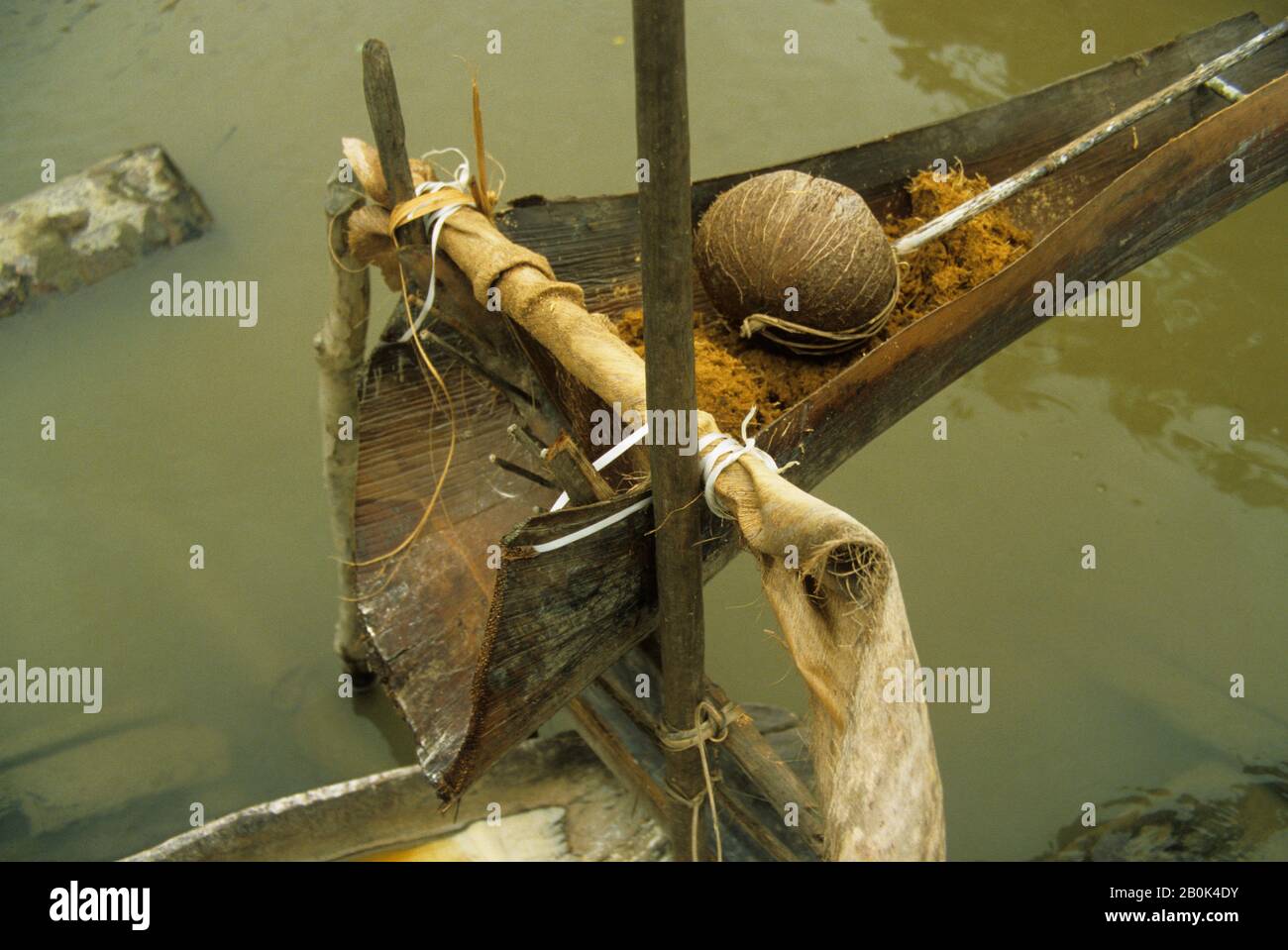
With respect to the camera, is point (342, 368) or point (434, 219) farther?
point (342, 368)

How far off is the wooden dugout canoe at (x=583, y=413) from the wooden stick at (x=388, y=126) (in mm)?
399

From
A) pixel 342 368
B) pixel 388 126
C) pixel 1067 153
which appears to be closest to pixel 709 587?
pixel 342 368

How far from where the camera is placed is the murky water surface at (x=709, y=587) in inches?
154

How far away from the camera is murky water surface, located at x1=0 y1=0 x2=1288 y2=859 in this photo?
3916 millimetres

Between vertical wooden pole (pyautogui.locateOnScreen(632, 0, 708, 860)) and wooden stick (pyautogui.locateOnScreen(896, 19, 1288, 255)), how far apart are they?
5.34ft

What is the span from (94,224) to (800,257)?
13.1 ft

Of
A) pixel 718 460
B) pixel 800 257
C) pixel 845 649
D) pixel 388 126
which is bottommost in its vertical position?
pixel 845 649

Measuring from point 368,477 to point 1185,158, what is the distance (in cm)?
255

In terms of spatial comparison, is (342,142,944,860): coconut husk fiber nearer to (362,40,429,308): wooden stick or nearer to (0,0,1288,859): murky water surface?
(362,40,429,308): wooden stick

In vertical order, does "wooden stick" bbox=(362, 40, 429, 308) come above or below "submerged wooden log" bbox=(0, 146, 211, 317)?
→ above

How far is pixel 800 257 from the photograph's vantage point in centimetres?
273

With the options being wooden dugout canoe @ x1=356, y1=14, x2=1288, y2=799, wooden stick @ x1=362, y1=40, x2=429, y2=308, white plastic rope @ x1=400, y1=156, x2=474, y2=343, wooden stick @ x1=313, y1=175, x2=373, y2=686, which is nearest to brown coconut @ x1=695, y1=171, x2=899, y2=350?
wooden dugout canoe @ x1=356, y1=14, x2=1288, y2=799

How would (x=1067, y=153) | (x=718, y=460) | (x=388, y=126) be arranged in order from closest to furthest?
1. (x=718, y=460)
2. (x=388, y=126)
3. (x=1067, y=153)

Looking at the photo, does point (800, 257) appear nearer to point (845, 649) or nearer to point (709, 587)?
point (845, 649)
